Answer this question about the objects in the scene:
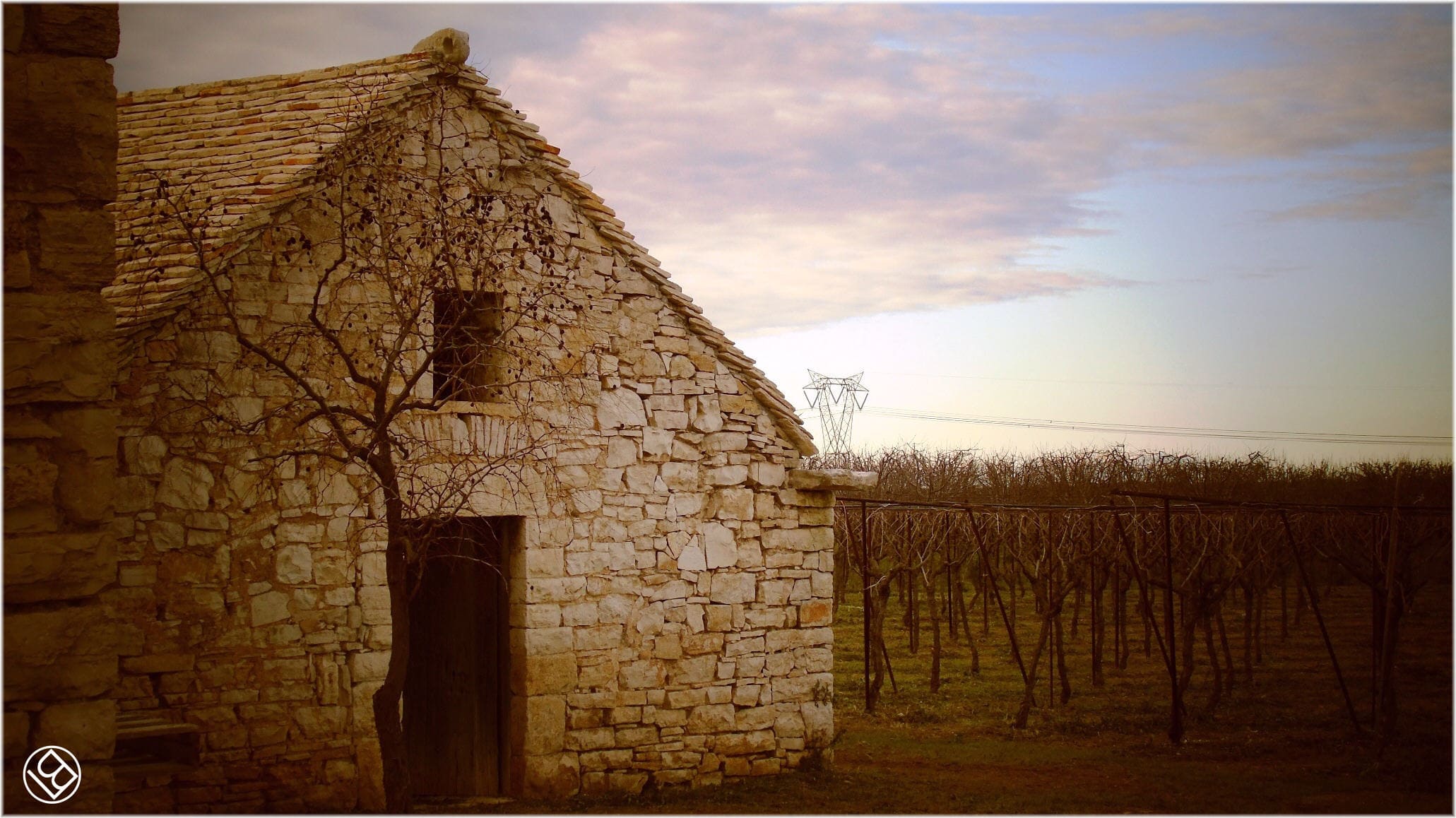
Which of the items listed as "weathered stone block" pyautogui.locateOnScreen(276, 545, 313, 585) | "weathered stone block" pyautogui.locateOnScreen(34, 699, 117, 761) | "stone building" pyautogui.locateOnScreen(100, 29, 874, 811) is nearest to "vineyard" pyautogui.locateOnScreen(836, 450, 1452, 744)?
"stone building" pyautogui.locateOnScreen(100, 29, 874, 811)

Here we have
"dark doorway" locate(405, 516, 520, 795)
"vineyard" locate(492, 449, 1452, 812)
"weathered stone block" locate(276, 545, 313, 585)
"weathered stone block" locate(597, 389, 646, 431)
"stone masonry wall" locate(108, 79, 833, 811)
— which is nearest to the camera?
"stone masonry wall" locate(108, 79, 833, 811)

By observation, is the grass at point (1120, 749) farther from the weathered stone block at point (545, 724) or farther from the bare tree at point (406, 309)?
the bare tree at point (406, 309)

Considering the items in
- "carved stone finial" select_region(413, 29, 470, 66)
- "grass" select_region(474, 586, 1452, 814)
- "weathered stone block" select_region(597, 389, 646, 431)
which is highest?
"carved stone finial" select_region(413, 29, 470, 66)

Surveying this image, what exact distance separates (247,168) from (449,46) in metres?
1.77

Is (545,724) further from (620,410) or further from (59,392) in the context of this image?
(59,392)

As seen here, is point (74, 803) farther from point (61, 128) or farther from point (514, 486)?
point (514, 486)

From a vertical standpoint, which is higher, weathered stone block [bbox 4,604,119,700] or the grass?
weathered stone block [bbox 4,604,119,700]

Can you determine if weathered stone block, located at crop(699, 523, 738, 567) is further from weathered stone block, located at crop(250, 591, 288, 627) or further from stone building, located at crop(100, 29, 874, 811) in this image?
weathered stone block, located at crop(250, 591, 288, 627)

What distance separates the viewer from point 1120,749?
1095 cm

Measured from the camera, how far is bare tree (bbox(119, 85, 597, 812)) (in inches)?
275

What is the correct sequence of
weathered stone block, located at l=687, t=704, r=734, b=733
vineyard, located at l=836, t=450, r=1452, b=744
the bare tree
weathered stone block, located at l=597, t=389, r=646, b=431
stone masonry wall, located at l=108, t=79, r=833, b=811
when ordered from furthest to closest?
vineyard, located at l=836, t=450, r=1452, b=744 < weathered stone block, located at l=687, t=704, r=734, b=733 < weathered stone block, located at l=597, t=389, r=646, b=431 < the bare tree < stone masonry wall, located at l=108, t=79, r=833, b=811

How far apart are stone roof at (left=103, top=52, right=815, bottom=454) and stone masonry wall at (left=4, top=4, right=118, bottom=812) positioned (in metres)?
2.44

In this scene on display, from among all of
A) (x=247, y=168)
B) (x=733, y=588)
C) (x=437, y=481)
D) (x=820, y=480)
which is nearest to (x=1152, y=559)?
(x=820, y=480)

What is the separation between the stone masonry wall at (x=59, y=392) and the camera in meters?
3.82
